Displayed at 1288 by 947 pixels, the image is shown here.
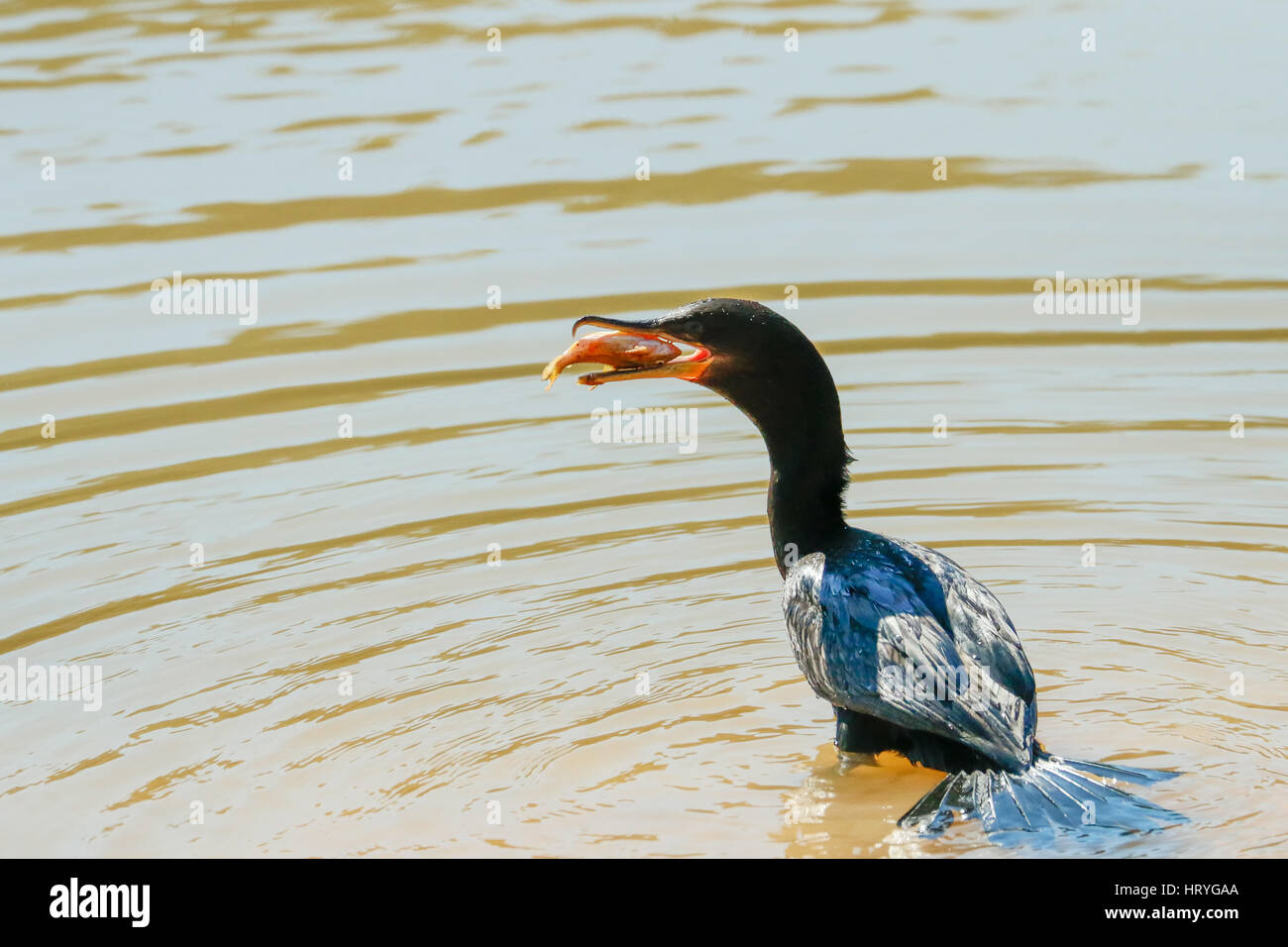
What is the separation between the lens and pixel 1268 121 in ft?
42.8

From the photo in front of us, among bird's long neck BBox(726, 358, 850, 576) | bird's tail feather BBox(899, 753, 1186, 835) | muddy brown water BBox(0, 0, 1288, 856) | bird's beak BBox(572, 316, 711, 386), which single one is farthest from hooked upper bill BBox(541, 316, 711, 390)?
bird's tail feather BBox(899, 753, 1186, 835)

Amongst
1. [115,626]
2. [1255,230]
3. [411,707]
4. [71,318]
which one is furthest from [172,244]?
[1255,230]

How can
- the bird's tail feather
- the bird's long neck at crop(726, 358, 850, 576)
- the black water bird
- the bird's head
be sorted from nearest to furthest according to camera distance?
the bird's tail feather
the black water bird
the bird's head
the bird's long neck at crop(726, 358, 850, 576)

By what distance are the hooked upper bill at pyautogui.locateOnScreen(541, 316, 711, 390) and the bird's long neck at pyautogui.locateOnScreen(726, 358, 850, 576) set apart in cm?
25

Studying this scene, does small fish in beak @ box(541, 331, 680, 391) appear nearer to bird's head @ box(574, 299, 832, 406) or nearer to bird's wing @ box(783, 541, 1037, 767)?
bird's head @ box(574, 299, 832, 406)

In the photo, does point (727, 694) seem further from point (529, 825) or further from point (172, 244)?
point (172, 244)

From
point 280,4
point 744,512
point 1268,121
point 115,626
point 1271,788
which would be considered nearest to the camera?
point 1271,788

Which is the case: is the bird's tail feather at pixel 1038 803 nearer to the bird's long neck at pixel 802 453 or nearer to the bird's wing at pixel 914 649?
the bird's wing at pixel 914 649

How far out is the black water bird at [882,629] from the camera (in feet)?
20.1

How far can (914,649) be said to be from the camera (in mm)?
6340

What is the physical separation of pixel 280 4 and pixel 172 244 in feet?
18.1

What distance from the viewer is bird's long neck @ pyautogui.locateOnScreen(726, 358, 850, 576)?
689 centimetres

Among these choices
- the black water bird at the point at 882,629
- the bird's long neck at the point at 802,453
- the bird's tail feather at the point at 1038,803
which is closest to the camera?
the bird's tail feather at the point at 1038,803

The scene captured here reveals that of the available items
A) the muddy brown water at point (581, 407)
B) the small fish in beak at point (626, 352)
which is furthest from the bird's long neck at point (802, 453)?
the muddy brown water at point (581, 407)
